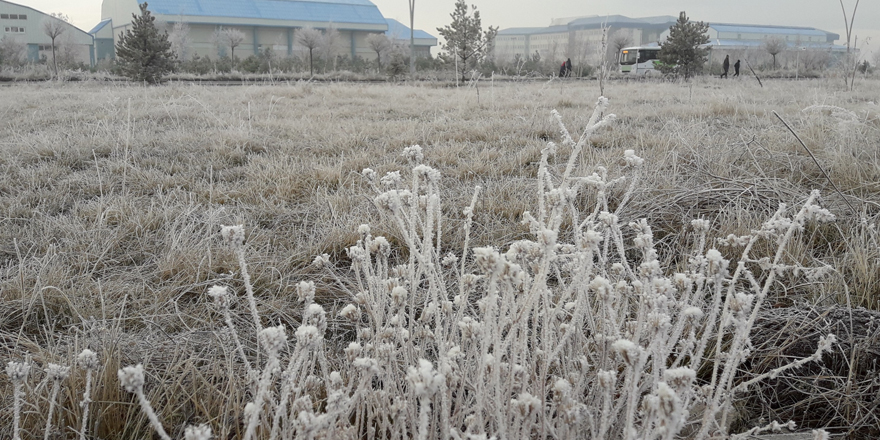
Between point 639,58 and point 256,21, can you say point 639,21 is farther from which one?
point 639,58

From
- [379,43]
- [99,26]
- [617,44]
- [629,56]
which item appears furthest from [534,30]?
[617,44]

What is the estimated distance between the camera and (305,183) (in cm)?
380

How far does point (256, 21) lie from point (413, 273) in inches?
2319

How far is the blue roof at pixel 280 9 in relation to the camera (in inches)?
2045

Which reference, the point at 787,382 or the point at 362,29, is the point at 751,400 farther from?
the point at 362,29

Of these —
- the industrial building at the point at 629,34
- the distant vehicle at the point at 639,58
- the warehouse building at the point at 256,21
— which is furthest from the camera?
the industrial building at the point at 629,34

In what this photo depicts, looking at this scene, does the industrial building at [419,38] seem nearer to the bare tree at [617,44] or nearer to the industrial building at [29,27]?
the bare tree at [617,44]

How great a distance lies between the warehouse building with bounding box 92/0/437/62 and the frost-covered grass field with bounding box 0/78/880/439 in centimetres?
4814

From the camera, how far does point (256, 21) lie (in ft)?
177

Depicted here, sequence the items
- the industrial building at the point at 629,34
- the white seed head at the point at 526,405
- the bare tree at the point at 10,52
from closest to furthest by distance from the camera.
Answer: the white seed head at the point at 526,405, the bare tree at the point at 10,52, the industrial building at the point at 629,34

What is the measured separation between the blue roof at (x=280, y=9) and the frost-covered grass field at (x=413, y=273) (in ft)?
169

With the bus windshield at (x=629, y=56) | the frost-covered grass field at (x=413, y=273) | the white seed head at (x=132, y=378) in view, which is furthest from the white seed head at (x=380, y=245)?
the bus windshield at (x=629, y=56)

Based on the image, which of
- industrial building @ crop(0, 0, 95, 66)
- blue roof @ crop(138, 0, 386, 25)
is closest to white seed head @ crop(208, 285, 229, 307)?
blue roof @ crop(138, 0, 386, 25)

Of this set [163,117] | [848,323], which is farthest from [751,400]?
[163,117]
